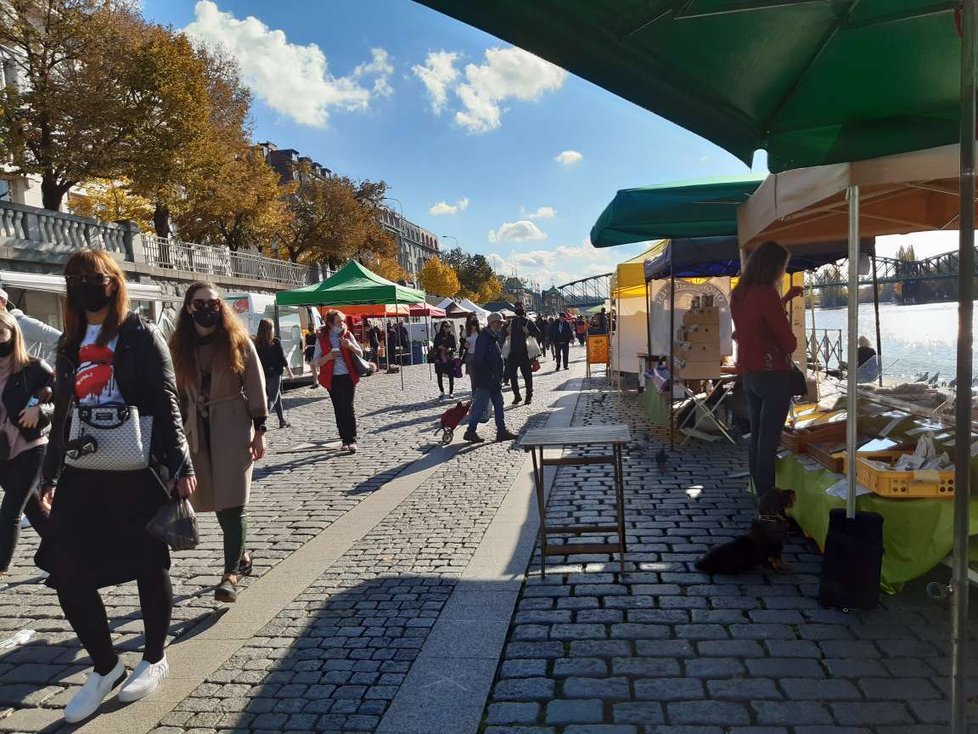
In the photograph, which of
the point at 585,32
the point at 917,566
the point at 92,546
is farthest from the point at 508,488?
Answer: the point at 585,32

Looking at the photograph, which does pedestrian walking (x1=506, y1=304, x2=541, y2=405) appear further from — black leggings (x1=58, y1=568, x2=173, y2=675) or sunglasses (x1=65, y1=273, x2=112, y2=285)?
sunglasses (x1=65, y1=273, x2=112, y2=285)

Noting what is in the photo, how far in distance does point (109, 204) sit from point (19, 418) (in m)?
28.6

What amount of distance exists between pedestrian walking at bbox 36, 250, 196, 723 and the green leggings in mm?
997

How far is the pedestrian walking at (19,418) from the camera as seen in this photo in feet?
13.5

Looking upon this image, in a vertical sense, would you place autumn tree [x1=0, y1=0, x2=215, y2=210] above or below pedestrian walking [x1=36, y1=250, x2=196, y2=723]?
above

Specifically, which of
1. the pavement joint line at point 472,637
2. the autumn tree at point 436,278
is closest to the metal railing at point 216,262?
the pavement joint line at point 472,637

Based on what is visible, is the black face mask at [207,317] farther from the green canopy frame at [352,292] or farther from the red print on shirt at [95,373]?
the green canopy frame at [352,292]

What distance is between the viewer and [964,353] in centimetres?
185

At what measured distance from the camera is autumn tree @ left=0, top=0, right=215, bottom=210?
743 inches

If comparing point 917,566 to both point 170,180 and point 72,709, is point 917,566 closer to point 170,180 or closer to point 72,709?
point 72,709

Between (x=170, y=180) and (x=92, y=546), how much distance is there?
22616 millimetres

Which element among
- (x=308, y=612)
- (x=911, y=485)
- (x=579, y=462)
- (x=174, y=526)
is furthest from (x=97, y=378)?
(x=911, y=485)

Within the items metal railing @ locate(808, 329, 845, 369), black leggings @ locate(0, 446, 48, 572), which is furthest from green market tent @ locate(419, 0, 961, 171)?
metal railing @ locate(808, 329, 845, 369)

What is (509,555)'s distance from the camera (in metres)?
4.70
